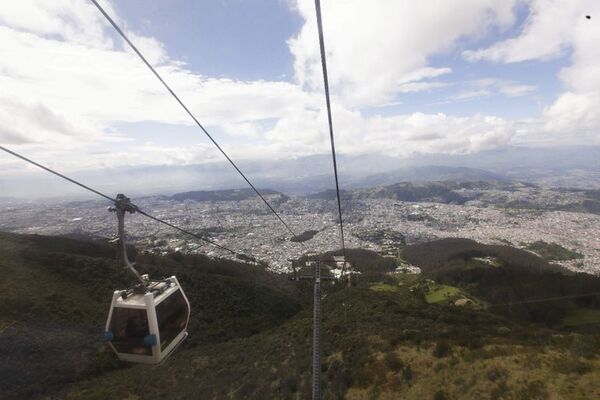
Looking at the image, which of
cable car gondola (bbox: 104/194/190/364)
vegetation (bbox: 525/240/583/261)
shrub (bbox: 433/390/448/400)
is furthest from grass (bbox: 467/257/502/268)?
cable car gondola (bbox: 104/194/190/364)

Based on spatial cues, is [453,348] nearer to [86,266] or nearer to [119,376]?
[119,376]

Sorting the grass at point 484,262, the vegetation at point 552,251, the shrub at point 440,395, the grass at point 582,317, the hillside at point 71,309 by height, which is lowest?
the vegetation at point 552,251

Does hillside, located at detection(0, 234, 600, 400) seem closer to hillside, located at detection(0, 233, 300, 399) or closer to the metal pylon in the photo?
hillside, located at detection(0, 233, 300, 399)

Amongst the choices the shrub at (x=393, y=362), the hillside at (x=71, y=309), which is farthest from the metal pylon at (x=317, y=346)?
the hillside at (x=71, y=309)

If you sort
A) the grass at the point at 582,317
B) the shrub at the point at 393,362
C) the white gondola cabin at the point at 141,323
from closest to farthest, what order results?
1. the white gondola cabin at the point at 141,323
2. the shrub at the point at 393,362
3. the grass at the point at 582,317

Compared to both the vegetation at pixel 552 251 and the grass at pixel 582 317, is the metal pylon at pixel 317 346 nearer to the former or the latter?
the grass at pixel 582 317

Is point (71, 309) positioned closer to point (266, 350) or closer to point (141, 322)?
point (266, 350)

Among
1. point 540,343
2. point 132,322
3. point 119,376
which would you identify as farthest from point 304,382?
point 119,376
